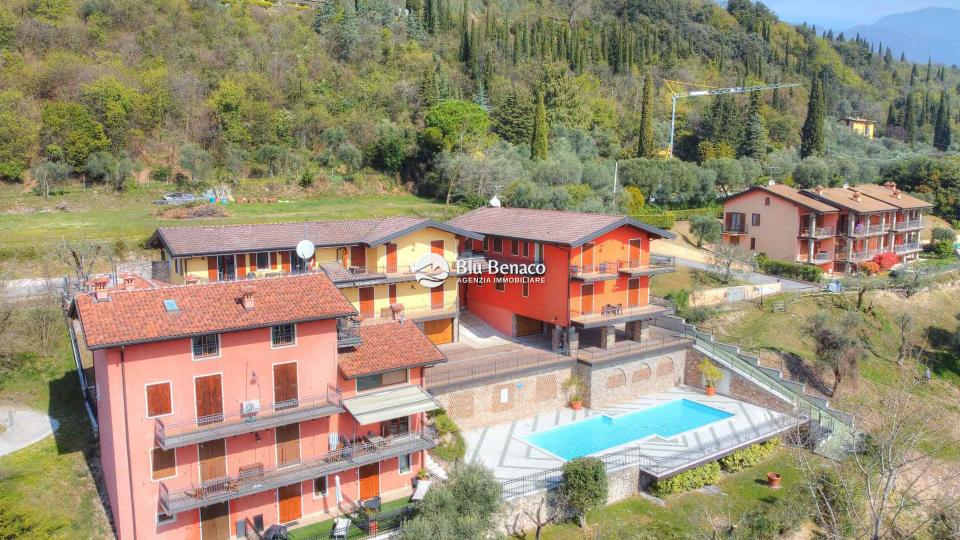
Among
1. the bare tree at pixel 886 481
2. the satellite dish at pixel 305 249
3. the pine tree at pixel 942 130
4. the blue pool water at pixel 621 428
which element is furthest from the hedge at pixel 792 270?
the pine tree at pixel 942 130

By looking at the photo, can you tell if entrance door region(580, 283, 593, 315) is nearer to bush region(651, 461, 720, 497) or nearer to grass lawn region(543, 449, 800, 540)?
bush region(651, 461, 720, 497)

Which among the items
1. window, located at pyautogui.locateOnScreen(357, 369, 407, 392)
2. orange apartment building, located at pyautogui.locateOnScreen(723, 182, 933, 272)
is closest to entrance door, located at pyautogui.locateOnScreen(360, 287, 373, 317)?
window, located at pyautogui.locateOnScreen(357, 369, 407, 392)

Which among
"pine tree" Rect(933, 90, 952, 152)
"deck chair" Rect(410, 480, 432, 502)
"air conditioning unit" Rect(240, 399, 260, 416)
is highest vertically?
"pine tree" Rect(933, 90, 952, 152)

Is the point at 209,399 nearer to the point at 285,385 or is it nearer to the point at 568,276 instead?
the point at 285,385

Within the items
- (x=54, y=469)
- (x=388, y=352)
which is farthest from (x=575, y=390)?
(x=54, y=469)

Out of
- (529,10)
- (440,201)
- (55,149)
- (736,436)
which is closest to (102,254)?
(55,149)

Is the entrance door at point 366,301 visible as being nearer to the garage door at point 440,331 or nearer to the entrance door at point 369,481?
the garage door at point 440,331

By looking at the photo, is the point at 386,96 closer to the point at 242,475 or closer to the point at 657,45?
the point at 242,475
